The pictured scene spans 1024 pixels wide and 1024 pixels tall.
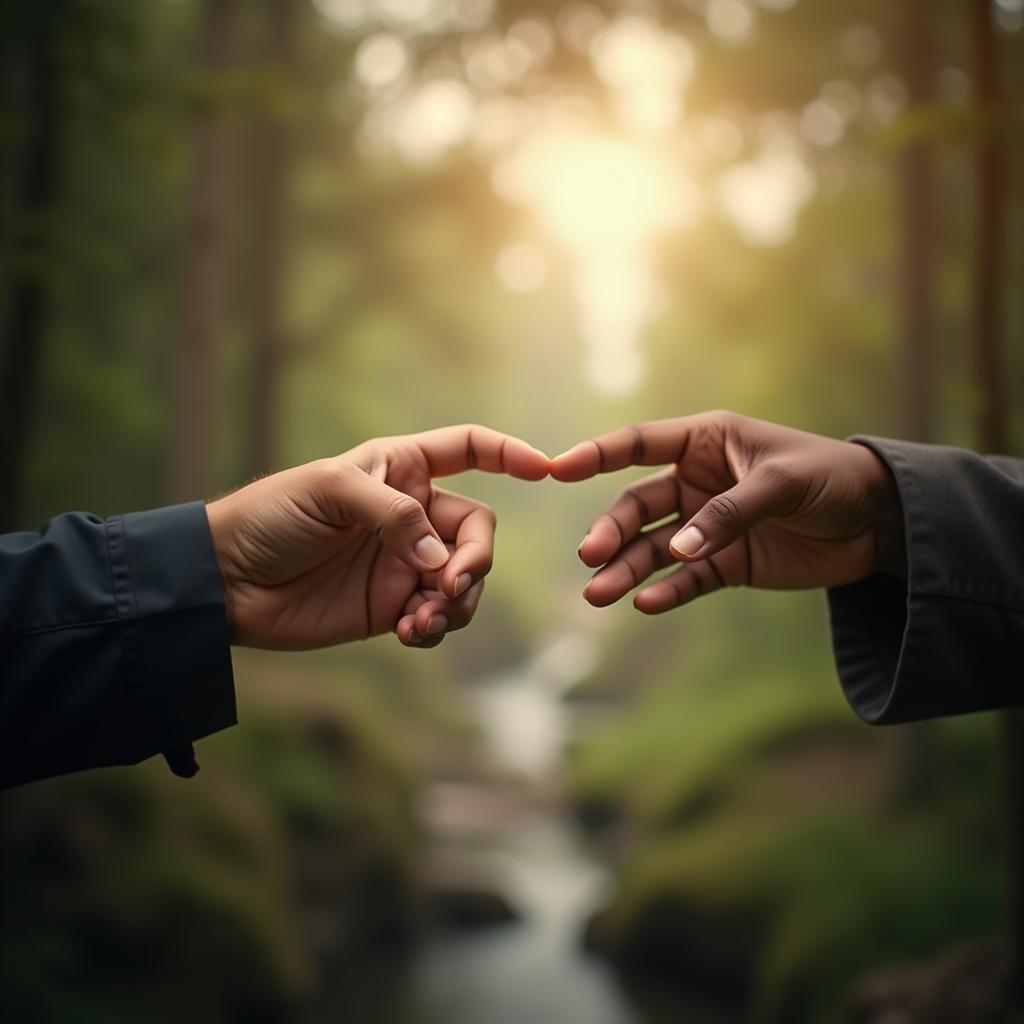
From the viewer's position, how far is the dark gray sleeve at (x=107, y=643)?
5.17 feet

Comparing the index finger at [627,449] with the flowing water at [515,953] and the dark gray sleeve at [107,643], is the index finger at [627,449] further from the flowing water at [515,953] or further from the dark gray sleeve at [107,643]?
the flowing water at [515,953]

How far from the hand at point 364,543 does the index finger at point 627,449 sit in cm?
6

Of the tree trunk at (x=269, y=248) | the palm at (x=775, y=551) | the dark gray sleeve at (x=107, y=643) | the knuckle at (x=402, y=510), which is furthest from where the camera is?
the tree trunk at (x=269, y=248)

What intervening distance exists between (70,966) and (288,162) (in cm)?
737

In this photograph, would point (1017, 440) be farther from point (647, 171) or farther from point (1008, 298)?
point (647, 171)

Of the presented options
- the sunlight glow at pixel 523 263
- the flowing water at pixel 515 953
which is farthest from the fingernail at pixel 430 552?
the sunlight glow at pixel 523 263

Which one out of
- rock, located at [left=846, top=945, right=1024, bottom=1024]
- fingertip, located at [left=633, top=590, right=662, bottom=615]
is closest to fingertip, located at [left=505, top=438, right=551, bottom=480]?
fingertip, located at [left=633, top=590, right=662, bottom=615]

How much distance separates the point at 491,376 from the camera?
12523 mm

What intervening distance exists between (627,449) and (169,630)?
0.88 metres

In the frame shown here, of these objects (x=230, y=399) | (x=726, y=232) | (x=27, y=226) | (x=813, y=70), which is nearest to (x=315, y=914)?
(x=27, y=226)

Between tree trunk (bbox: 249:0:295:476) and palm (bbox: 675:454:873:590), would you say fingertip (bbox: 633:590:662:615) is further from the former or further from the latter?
tree trunk (bbox: 249:0:295:476)

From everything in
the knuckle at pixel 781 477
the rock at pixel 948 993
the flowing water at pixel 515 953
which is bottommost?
the flowing water at pixel 515 953

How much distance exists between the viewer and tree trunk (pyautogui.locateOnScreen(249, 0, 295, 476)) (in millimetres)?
9016

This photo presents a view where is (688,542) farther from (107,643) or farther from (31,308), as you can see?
(31,308)
